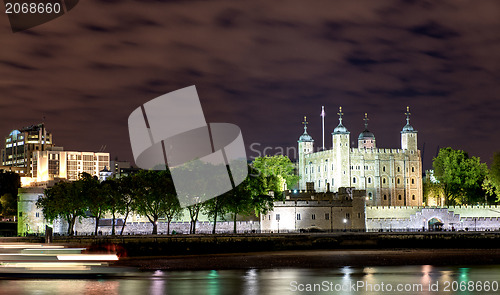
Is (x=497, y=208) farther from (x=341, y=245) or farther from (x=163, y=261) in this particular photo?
(x=163, y=261)

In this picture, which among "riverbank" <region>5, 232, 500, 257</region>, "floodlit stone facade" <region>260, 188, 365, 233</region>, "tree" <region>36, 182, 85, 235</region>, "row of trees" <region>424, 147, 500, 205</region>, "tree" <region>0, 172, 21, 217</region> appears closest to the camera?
"riverbank" <region>5, 232, 500, 257</region>

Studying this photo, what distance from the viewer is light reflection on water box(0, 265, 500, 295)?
3130 cm

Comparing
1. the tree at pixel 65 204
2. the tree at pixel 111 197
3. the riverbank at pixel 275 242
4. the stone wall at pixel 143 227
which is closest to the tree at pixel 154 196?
the tree at pixel 111 197

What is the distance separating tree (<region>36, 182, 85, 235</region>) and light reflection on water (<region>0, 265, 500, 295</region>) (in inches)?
1393

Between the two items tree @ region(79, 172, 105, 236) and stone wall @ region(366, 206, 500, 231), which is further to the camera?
stone wall @ region(366, 206, 500, 231)

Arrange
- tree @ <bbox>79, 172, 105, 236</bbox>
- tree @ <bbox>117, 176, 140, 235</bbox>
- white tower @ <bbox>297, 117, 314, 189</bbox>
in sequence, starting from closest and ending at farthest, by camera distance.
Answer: tree @ <bbox>79, 172, 105, 236</bbox>, tree @ <bbox>117, 176, 140, 235</bbox>, white tower @ <bbox>297, 117, 314, 189</bbox>

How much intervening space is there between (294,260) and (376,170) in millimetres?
63895

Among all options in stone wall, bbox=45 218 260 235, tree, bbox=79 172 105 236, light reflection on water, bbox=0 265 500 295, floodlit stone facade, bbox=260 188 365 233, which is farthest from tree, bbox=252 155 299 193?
light reflection on water, bbox=0 265 500 295

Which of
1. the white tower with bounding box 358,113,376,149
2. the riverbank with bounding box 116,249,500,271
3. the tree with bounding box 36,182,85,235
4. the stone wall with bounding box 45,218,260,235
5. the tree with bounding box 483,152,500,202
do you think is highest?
the white tower with bounding box 358,113,376,149

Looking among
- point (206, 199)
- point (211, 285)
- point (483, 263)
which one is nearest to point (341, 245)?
point (206, 199)

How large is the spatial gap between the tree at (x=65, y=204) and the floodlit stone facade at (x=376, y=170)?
45045 mm

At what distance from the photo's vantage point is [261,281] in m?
36.2

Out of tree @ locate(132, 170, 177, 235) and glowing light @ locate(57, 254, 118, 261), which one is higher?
tree @ locate(132, 170, 177, 235)

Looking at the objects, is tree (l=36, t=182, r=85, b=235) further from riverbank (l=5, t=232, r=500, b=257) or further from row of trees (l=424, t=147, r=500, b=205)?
row of trees (l=424, t=147, r=500, b=205)
